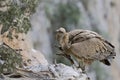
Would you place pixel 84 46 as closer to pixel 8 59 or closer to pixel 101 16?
pixel 8 59

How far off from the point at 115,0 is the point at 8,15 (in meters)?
15.7

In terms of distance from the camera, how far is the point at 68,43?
223 inches

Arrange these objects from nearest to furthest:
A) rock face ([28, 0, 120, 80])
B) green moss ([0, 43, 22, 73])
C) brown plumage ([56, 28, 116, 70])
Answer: brown plumage ([56, 28, 116, 70]), green moss ([0, 43, 22, 73]), rock face ([28, 0, 120, 80])

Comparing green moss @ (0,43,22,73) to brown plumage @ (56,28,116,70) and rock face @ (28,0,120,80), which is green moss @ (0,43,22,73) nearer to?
brown plumage @ (56,28,116,70)

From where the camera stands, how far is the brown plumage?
5637 mm

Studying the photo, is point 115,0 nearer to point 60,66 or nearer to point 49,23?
point 49,23

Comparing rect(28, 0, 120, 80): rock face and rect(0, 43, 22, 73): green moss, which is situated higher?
rect(28, 0, 120, 80): rock face

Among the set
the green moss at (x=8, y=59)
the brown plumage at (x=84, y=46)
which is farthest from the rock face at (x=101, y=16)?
the brown plumage at (x=84, y=46)

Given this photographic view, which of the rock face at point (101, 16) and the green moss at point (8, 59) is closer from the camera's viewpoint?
the green moss at point (8, 59)

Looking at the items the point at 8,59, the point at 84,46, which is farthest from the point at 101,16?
the point at 84,46

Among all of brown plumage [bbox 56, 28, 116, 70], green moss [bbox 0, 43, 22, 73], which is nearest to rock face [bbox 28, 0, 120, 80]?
green moss [bbox 0, 43, 22, 73]

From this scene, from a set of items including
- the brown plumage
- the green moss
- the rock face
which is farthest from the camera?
the rock face

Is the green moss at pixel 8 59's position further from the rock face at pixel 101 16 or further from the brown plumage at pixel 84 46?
the rock face at pixel 101 16

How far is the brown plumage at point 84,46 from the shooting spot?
18.5ft
